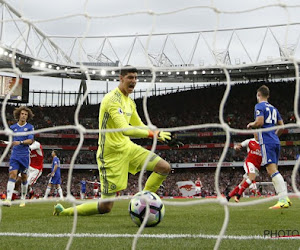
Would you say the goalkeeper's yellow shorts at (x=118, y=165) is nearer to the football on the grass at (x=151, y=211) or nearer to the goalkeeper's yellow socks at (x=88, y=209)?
the goalkeeper's yellow socks at (x=88, y=209)

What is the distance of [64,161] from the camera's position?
115 ft

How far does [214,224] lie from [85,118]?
116 ft

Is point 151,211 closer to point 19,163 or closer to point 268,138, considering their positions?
point 268,138

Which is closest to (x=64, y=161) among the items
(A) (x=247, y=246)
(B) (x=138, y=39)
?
(B) (x=138, y=39)

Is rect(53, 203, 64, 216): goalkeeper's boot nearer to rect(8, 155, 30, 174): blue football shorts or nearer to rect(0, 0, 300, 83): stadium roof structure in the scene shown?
rect(8, 155, 30, 174): blue football shorts

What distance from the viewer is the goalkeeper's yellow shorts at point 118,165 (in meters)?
5.00

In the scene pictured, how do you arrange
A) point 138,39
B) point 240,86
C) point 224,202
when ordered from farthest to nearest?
1. point 240,86
2. point 138,39
3. point 224,202

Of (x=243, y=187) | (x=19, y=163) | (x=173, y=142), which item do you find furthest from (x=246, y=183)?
(x=19, y=163)

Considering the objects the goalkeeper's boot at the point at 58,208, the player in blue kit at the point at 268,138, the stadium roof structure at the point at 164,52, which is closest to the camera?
the goalkeeper's boot at the point at 58,208

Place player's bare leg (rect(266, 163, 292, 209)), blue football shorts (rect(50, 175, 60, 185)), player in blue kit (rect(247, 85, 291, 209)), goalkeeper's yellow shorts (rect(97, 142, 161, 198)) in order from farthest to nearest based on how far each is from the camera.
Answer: blue football shorts (rect(50, 175, 60, 185)) → player in blue kit (rect(247, 85, 291, 209)) → player's bare leg (rect(266, 163, 292, 209)) → goalkeeper's yellow shorts (rect(97, 142, 161, 198))

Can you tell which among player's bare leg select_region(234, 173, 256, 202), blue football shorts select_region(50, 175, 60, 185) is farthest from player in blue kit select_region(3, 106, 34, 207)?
blue football shorts select_region(50, 175, 60, 185)

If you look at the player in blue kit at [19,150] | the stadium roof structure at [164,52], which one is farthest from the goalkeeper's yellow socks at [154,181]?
the stadium roof structure at [164,52]

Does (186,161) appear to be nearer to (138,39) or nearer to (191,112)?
(191,112)

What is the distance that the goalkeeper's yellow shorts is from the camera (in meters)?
5.00
